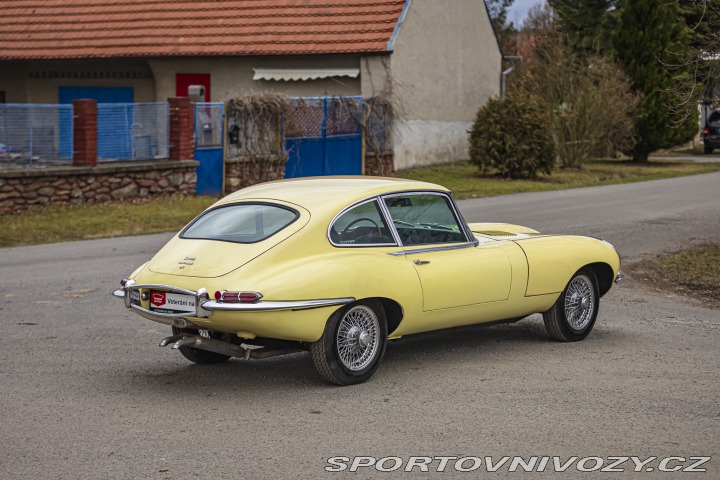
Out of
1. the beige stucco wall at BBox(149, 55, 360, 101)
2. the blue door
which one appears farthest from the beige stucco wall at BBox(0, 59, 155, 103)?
the blue door

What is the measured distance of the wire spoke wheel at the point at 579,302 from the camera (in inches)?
363

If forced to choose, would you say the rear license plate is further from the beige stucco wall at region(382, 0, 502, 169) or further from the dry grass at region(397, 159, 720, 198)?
the beige stucco wall at region(382, 0, 502, 169)

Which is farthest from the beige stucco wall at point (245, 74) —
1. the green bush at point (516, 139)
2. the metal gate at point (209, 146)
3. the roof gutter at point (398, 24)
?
the metal gate at point (209, 146)

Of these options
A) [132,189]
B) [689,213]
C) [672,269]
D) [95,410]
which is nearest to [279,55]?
[132,189]

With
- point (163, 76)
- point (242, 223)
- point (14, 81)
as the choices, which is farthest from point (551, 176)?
point (242, 223)

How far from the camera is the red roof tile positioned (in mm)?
29812

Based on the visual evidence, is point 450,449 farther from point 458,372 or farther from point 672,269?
point 672,269

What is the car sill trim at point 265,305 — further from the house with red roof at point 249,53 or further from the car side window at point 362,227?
the house with red roof at point 249,53

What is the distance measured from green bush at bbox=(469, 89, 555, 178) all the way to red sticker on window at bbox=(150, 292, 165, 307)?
21.4 meters

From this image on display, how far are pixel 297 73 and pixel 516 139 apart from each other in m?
6.19

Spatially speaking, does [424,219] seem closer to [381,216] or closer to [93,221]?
[381,216]

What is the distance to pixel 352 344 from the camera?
7660 millimetres

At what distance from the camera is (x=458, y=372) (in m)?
8.12

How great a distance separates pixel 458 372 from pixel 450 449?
77.4 inches
